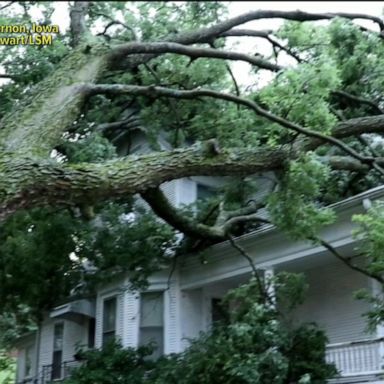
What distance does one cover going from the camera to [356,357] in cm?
1159

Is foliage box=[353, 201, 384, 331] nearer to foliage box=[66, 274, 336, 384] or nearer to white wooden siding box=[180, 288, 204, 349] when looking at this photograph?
foliage box=[66, 274, 336, 384]

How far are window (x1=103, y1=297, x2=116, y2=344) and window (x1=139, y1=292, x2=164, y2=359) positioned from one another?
123 cm

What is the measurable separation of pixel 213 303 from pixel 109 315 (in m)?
3.02

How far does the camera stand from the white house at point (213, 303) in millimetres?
11789

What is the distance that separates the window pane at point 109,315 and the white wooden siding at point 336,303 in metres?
5.38

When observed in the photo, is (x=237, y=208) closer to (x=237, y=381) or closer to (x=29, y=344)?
(x=237, y=381)

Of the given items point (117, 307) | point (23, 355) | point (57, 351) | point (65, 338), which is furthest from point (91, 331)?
point (23, 355)

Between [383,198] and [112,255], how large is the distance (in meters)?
5.62

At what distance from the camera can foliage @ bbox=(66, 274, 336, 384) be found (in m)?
10.6

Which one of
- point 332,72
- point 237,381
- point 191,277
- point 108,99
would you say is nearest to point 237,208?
point 191,277

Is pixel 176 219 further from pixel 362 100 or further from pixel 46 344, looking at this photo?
pixel 46 344

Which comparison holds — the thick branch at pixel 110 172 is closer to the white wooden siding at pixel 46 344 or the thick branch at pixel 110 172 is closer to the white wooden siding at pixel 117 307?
the white wooden siding at pixel 117 307

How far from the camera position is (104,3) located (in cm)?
1524

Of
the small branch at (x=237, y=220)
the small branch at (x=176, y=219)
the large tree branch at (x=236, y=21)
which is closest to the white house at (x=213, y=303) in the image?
the small branch at (x=237, y=220)
